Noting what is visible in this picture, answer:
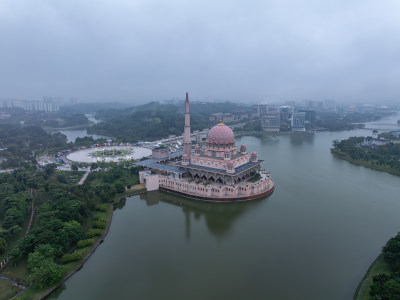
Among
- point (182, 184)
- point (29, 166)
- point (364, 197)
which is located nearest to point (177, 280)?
point (182, 184)

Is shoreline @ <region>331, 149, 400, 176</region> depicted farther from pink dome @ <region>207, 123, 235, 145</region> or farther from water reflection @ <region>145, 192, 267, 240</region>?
pink dome @ <region>207, 123, 235, 145</region>

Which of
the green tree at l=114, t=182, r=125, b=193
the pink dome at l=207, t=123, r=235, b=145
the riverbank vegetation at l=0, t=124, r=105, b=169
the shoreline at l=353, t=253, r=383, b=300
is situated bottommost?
the shoreline at l=353, t=253, r=383, b=300

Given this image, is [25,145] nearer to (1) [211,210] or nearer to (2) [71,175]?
(2) [71,175]

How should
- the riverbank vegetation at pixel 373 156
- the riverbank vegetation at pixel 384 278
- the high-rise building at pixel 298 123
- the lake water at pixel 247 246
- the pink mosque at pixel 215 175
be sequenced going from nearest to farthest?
1. the riverbank vegetation at pixel 384 278
2. the lake water at pixel 247 246
3. the pink mosque at pixel 215 175
4. the riverbank vegetation at pixel 373 156
5. the high-rise building at pixel 298 123

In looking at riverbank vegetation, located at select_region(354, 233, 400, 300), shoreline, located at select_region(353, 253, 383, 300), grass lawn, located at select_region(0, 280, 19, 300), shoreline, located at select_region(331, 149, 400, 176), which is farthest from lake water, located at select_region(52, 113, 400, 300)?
shoreline, located at select_region(331, 149, 400, 176)

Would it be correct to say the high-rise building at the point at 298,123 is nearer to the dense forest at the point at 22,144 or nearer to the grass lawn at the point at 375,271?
the dense forest at the point at 22,144

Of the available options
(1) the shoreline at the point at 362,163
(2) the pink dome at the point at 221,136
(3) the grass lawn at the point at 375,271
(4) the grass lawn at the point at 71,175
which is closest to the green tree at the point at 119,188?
(4) the grass lawn at the point at 71,175
